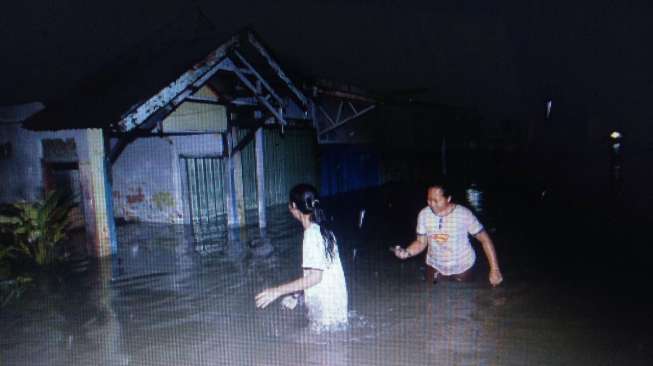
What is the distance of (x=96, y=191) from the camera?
32.0 ft

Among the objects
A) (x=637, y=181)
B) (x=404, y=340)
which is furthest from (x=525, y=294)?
(x=637, y=181)

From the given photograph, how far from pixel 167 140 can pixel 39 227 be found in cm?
521

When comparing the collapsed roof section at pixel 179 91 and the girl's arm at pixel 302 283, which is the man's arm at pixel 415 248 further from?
the collapsed roof section at pixel 179 91

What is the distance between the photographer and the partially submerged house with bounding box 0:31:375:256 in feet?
32.2

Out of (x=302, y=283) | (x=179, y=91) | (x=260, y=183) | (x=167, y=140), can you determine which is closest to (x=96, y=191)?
(x=179, y=91)

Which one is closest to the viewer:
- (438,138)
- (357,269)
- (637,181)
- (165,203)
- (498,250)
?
(357,269)

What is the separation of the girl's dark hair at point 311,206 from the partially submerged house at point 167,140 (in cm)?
694

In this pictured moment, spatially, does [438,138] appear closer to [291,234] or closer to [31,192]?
[291,234]

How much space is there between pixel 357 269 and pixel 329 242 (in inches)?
192

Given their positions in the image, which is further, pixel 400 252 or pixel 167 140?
pixel 167 140

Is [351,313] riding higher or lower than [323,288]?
lower

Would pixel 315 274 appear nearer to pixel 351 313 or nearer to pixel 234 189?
pixel 351 313

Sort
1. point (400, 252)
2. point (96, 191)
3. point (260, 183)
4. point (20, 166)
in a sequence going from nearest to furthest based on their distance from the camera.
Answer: point (400, 252) → point (96, 191) → point (20, 166) → point (260, 183)

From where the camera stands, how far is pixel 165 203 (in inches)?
554
